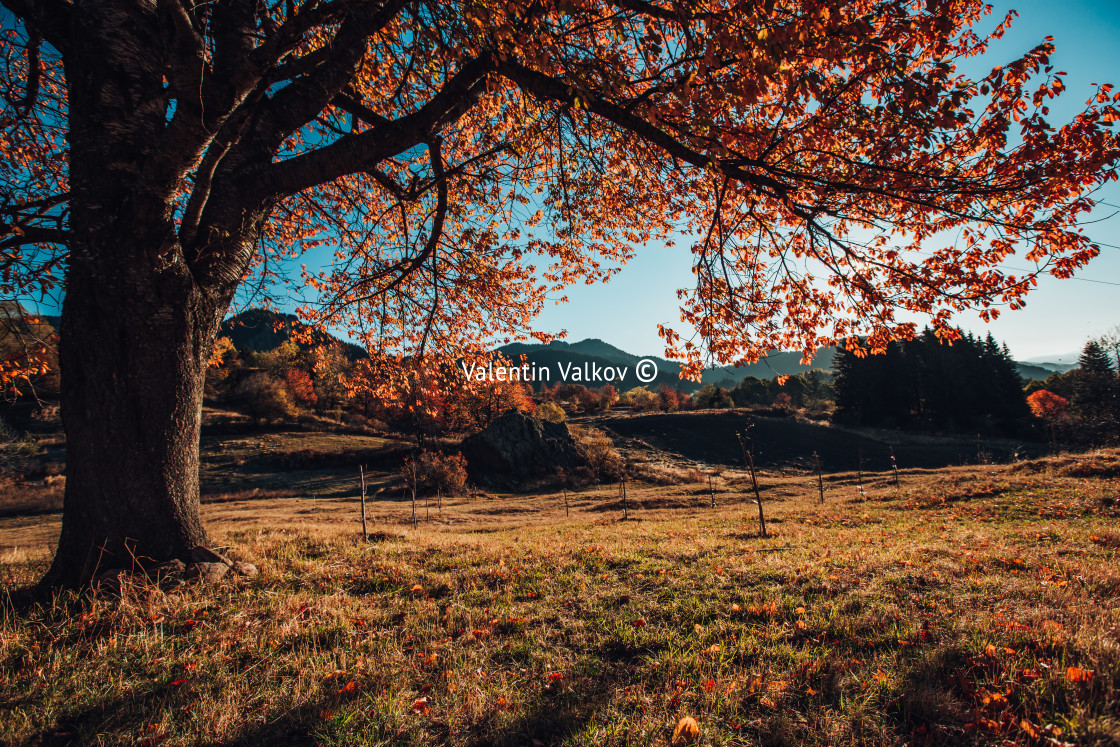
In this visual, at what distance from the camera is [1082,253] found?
4840 millimetres

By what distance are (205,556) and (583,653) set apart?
163 inches

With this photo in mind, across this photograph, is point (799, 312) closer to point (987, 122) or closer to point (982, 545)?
point (987, 122)

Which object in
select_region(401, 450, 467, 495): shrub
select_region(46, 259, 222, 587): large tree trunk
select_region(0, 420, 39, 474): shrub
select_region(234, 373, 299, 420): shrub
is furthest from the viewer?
select_region(234, 373, 299, 420): shrub

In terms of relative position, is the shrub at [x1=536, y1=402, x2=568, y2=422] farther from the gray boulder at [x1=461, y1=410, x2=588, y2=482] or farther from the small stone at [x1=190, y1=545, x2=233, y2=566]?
the small stone at [x1=190, y1=545, x2=233, y2=566]

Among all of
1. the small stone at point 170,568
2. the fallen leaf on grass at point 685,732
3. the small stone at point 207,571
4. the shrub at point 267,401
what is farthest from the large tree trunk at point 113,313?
the shrub at point 267,401

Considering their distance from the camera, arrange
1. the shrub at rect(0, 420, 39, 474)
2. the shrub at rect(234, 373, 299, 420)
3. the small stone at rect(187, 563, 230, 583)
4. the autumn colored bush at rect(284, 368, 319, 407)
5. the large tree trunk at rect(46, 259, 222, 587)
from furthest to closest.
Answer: the autumn colored bush at rect(284, 368, 319, 407)
the shrub at rect(234, 373, 299, 420)
the shrub at rect(0, 420, 39, 474)
the small stone at rect(187, 563, 230, 583)
the large tree trunk at rect(46, 259, 222, 587)

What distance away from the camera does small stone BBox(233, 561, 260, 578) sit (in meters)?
4.70

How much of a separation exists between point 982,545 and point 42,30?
13263 millimetres

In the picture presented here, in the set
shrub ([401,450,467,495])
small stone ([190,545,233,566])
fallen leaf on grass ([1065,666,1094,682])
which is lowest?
shrub ([401,450,467,495])

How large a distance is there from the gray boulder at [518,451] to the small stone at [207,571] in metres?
30.8

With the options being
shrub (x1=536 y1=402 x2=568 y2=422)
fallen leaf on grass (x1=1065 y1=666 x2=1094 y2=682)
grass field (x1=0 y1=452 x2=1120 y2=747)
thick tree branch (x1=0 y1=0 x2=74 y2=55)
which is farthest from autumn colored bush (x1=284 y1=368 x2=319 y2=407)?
fallen leaf on grass (x1=1065 y1=666 x2=1094 y2=682)

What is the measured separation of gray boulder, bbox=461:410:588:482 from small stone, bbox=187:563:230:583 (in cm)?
3076

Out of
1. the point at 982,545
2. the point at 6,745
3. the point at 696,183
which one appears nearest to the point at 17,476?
the point at 6,745

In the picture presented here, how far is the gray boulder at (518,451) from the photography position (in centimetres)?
3622
